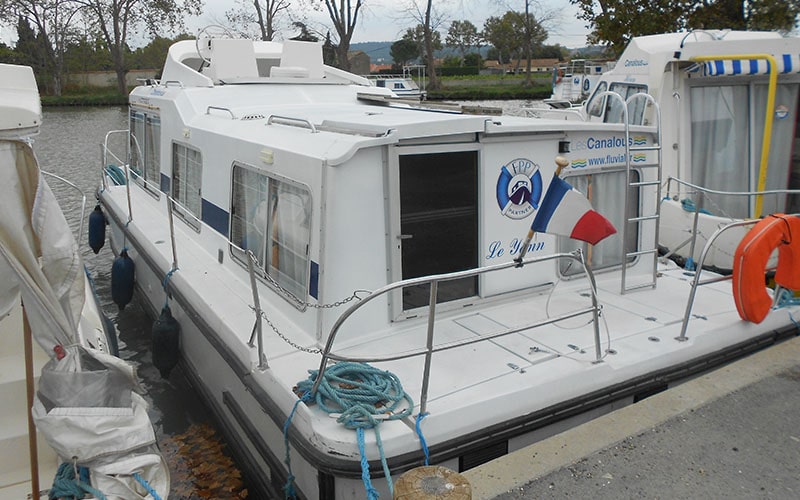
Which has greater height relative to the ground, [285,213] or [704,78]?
Answer: [704,78]

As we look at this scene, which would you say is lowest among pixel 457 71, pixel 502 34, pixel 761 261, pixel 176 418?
pixel 176 418

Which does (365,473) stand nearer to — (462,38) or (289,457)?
(289,457)

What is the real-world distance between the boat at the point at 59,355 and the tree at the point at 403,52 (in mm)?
72060

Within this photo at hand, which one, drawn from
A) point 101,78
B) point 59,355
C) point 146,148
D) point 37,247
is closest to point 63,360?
point 59,355

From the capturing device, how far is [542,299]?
473 centimetres

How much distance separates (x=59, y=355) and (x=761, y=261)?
4.29m

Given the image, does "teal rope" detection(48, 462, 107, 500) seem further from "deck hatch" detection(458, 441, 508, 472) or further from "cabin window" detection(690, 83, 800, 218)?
"cabin window" detection(690, 83, 800, 218)

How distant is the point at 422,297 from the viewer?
435 cm

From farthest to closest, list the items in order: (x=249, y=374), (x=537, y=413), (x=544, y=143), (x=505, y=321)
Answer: (x=544, y=143) → (x=505, y=321) → (x=249, y=374) → (x=537, y=413)

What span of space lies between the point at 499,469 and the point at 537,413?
47 centimetres

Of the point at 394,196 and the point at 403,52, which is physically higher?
the point at 403,52

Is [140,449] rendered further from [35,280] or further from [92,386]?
[35,280]

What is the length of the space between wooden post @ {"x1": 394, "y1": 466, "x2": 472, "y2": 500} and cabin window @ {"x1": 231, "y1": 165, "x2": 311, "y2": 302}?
1.68 m

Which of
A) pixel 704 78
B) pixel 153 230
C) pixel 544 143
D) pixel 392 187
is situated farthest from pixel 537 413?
pixel 704 78
